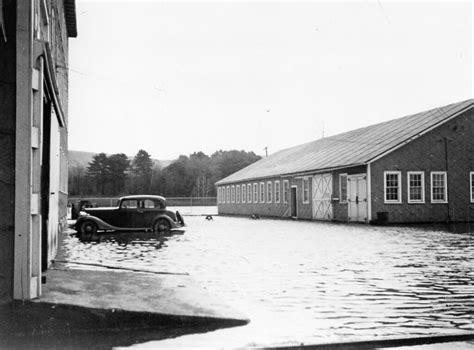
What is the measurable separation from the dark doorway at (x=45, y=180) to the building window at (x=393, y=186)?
23424 mm

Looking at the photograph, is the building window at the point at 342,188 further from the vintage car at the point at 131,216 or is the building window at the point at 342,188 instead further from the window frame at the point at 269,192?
the vintage car at the point at 131,216

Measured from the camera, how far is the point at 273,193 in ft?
143

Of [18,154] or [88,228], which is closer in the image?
[18,154]

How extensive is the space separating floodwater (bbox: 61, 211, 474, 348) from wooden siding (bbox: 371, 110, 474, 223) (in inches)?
494

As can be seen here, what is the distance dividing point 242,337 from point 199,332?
0.46m

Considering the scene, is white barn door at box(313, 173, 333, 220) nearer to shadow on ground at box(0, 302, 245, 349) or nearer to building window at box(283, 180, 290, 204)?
building window at box(283, 180, 290, 204)

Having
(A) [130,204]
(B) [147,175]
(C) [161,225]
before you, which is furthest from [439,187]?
(B) [147,175]

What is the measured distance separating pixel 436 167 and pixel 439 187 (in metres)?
1.07

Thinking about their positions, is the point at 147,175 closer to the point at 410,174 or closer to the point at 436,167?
the point at 410,174

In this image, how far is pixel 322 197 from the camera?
34375 millimetres

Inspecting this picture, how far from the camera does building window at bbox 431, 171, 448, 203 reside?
1180 inches

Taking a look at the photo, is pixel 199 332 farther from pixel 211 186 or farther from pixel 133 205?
pixel 211 186

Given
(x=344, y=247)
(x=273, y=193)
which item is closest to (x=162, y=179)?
(x=273, y=193)

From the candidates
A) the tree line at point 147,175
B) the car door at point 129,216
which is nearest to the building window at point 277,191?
the car door at point 129,216
